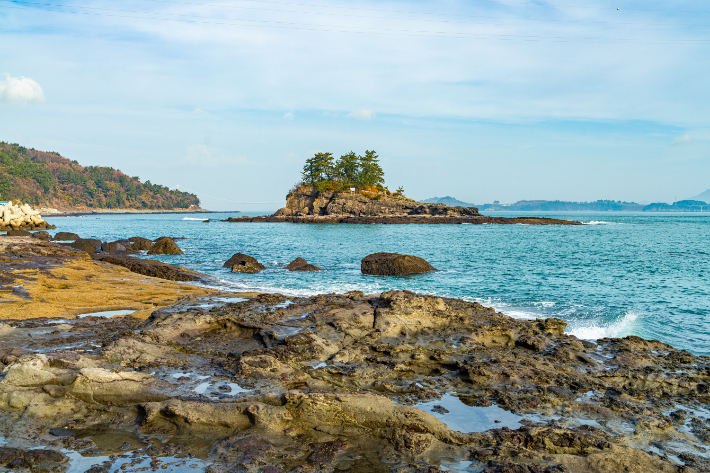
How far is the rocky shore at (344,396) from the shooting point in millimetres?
4578

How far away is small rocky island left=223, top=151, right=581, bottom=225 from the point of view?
103 metres

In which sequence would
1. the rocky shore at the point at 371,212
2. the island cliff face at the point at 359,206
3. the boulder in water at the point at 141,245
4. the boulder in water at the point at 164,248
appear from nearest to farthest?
the boulder in water at the point at 164,248 < the boulder in water at the point at 141,245 < the rocky shore at the point at 371,212 < the island cliff face at the point at 359,206

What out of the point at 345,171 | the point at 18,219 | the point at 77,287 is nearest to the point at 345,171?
the point at 345,171

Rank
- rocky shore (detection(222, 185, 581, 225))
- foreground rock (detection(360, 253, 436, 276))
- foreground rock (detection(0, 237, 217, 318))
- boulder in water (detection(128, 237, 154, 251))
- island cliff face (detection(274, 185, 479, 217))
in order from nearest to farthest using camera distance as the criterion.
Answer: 1. foreground rock (detection(0, 237, 217, 318))
2. foreground rock (detection(360, 253, 436, 276))
3. boulder in water (detection(128, 237, 154, 251))
4. rocky shore (detection(222, 185, 581, 225))
5. island cliff face (detection(274, 185, 479, 217))

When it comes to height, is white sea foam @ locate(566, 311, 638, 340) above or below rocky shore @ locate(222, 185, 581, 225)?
below

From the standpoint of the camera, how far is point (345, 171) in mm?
115750

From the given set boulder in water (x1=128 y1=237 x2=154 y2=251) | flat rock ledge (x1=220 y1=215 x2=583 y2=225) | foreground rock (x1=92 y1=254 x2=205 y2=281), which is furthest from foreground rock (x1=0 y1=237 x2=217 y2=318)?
flat rock ledge (x1=220 y1=215 x2=583 y2=225)

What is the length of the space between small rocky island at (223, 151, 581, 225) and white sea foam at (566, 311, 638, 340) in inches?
3367

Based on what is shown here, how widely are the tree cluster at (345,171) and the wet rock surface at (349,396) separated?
104722 millimetres

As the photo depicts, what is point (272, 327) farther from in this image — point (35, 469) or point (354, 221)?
point (354, 221)

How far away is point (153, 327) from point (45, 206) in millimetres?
196935

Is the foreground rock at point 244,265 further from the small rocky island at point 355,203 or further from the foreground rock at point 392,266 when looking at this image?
the small rocky island at point 355,203

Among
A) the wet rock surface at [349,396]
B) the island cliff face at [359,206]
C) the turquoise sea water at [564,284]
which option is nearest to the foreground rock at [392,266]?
the turquoise sea water at [564,284]

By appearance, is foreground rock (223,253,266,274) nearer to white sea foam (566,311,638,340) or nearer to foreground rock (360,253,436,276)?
foreground rock (360,253,436,276)
